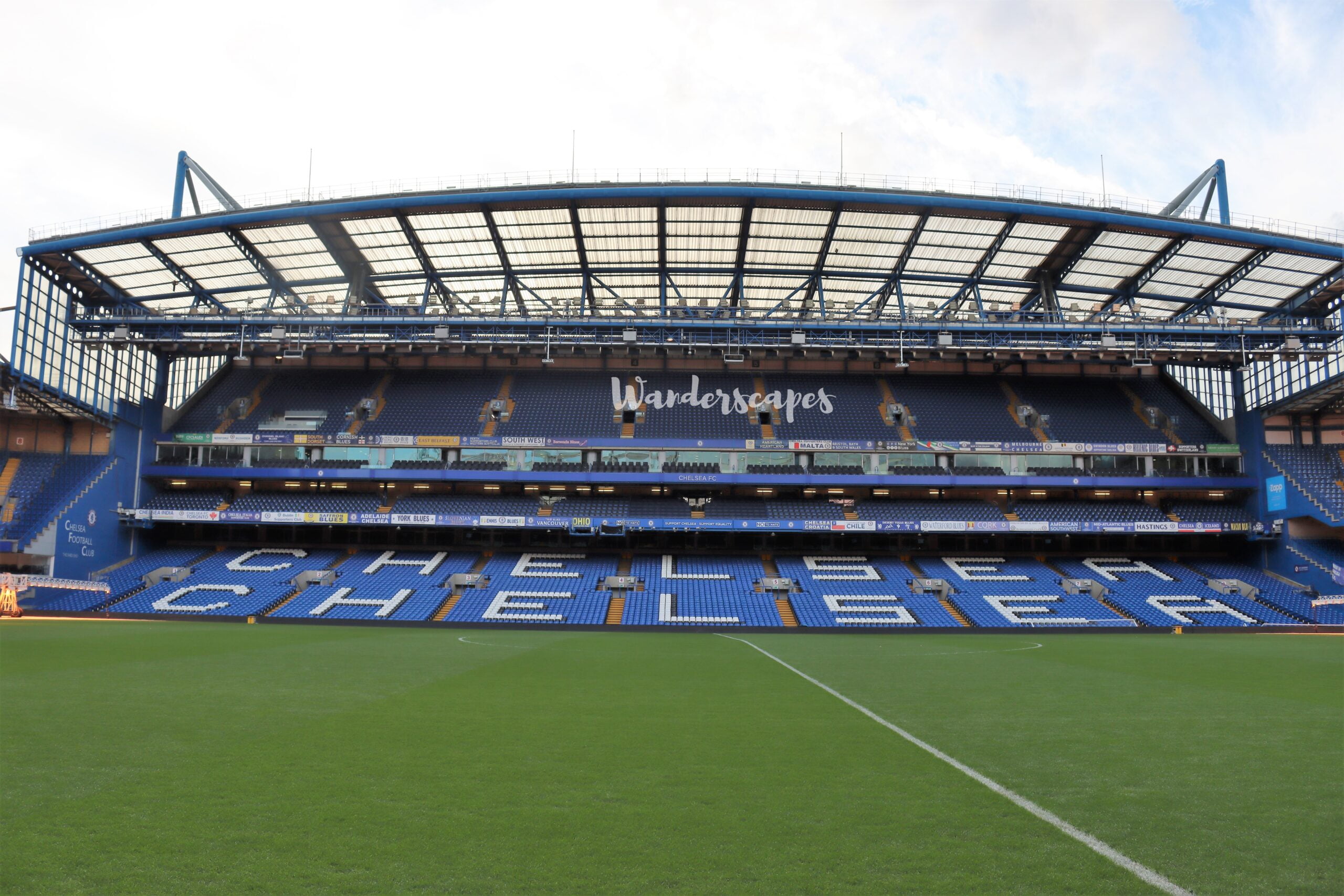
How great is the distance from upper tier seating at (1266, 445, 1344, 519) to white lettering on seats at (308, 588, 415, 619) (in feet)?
169

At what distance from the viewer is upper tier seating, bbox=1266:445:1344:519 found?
154ft

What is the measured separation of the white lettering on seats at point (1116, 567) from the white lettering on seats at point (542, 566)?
30665mm

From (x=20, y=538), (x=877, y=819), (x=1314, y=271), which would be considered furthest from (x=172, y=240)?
(x=1314, y=271)

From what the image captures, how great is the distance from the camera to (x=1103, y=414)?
5516 centimetres

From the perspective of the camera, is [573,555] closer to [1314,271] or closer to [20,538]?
[20,538]

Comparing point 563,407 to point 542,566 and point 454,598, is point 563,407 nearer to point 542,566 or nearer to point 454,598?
point 542,566

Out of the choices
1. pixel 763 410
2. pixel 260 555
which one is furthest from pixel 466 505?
pixel 763 410

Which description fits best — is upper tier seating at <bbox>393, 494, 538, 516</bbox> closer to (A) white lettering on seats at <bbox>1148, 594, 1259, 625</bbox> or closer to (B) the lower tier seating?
(B) the lower tier seating

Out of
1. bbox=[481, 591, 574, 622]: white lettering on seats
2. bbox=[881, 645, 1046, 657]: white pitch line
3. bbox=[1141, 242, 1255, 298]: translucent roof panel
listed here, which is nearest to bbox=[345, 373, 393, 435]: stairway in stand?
bbox=[481, 591, 574, 622]: white lettering on seats

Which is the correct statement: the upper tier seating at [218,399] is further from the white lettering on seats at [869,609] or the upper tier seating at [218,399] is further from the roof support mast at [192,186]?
the white lettering on seats at [869,609]

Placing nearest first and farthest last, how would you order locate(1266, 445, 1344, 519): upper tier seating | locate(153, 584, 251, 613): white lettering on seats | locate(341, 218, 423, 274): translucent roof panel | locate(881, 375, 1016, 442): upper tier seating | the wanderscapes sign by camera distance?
locate(153, 584, 251, 613): white lettering on seats
locate(341, 218, 423, 274): translucent roof panel
locate(1266, 445, 1344, 519): upper tier seating
locate(881, 375, 1016, 442): upper tier seating
the wanderscapes sign

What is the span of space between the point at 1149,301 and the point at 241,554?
2318 inches

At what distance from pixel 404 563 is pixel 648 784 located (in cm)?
4450

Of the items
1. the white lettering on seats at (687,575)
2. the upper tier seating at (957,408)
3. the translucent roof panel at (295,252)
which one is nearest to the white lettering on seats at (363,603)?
the white lettering on seats at (687,575)
